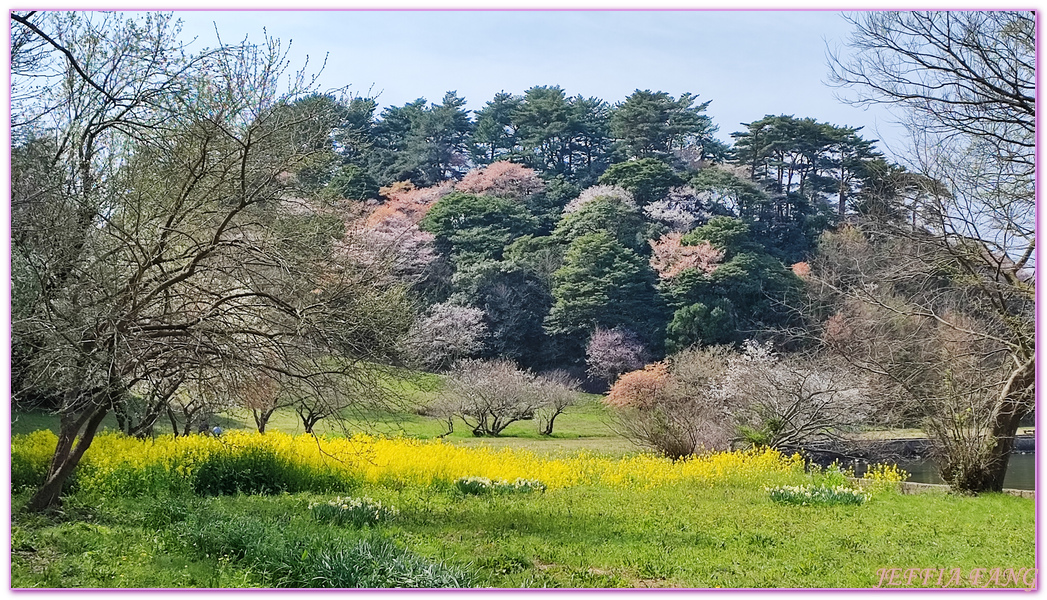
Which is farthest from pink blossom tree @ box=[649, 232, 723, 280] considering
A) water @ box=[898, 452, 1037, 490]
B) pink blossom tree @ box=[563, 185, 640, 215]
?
water @ box=[898, 452, 1037, 490]

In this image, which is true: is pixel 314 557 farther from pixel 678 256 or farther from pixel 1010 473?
pixel 678 256

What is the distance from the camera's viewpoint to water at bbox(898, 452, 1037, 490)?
13748 mm

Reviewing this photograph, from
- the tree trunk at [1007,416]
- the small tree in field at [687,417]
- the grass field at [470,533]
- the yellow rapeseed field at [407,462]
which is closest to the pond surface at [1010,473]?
the small tree in field at [687,417]

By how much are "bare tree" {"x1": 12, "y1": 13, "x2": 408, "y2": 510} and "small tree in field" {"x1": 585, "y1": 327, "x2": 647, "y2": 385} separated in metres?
23.6

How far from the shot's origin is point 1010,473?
15422 mm

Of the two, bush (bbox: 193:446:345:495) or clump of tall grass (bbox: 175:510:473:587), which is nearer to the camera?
clump of tall grass (bbox: 175:510:473:587)

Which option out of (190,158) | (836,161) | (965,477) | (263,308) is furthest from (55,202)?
(836,161)

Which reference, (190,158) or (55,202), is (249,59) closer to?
(190,158)

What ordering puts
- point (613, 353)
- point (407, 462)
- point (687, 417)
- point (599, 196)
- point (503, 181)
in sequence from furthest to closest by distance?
point (503, 181)
point (599, 196)
point (613, 353)
point (687, 417)
point (407, 462)

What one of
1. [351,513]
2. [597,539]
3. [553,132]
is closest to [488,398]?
[553,132]

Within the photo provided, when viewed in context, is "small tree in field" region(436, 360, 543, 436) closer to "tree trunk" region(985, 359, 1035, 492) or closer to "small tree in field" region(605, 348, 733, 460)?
"small tree in field" region(605, 348, 733, 460)

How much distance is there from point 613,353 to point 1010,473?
1617 centimetres

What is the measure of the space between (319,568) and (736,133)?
34.5 meters

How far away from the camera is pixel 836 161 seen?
33.3 m
